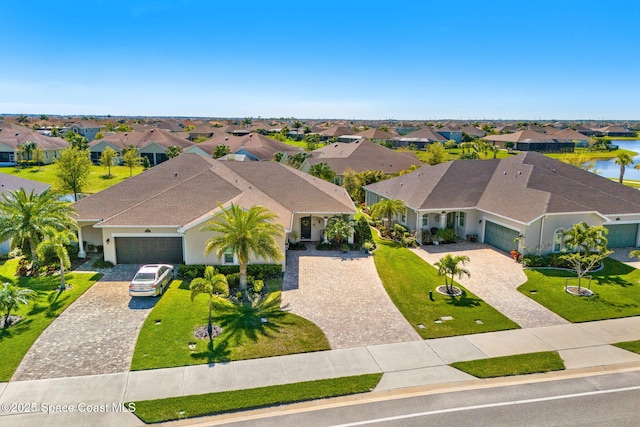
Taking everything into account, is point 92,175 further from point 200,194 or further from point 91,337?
point 91,337

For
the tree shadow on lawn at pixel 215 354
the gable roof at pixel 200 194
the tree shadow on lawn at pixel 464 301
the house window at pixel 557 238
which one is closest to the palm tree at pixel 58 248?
the gable roof at pixel 200 194

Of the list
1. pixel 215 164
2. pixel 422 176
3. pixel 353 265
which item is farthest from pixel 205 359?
pixel 422 176

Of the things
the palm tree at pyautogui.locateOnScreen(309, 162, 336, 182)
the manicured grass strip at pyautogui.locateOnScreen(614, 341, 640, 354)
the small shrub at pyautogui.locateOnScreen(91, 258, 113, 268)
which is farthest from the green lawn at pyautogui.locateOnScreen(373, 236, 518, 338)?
the palm tree at pyautogui.locateOnScreen(309, 162, 336, 182)

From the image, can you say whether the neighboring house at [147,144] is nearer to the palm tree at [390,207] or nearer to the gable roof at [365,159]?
the gable roof at [365,159]

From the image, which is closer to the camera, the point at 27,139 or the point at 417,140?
the point at 27,139

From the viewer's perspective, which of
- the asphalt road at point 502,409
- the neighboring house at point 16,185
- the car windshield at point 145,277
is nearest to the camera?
the asphalt road at point 502,409

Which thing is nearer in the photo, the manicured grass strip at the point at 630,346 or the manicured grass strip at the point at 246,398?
the manicured grass strip at the point at 246,398

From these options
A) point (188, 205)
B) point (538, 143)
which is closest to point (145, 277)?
point (188, 205)
